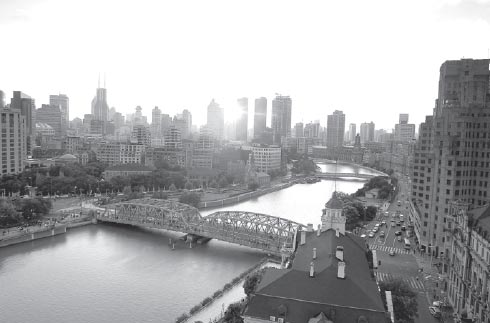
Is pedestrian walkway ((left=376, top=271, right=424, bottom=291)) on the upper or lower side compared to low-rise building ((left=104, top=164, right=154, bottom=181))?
lower

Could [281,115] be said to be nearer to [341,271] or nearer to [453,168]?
[453,168]

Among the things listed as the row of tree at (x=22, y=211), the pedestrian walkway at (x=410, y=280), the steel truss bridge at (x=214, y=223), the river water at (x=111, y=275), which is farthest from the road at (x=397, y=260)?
the row of tree at (x=22, y=211)

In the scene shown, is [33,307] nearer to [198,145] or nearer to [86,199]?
[86,199]

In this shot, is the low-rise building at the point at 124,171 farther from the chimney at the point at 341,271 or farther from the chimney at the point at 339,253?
the chimney at the point at 341,271

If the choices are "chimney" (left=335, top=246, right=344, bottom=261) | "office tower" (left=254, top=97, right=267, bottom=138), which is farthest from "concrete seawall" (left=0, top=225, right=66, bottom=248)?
"office tower" (left=254, top=97, right=267, bottom=138)

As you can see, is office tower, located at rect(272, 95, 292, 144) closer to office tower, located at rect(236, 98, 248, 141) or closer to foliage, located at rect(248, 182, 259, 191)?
office tower, located at rect(236, 98, 248, 141)

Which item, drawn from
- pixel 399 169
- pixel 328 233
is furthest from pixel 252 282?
pixel 399 169

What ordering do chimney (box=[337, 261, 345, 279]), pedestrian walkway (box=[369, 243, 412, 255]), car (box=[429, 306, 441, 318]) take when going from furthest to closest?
pedestrian walkway (box=[369, 243, 412, 255]), car (box=[429, 306, 441, 318]), chimney (box=[337, 261, 345, 279])
